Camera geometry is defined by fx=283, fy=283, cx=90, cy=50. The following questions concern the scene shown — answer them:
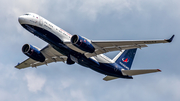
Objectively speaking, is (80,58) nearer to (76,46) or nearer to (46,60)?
(76,46)

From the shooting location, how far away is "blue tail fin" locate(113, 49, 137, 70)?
53359 mm

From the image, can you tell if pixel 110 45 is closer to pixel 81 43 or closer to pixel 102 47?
pixel 102 47

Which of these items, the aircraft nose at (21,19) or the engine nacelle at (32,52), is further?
the engine nacelle at (32,52)

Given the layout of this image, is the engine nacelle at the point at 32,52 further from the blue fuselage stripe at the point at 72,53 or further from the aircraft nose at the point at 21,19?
the aircraft nose at the point at 21,19

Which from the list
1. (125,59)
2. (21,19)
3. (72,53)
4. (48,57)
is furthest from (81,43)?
(125,59)

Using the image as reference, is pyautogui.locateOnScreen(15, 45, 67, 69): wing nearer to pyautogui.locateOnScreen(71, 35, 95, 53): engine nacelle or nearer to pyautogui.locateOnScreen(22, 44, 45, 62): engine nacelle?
pyautogui.locateOnScreen(22, 44, 45, 62): engine nacelle

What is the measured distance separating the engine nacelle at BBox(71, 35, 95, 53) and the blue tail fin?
10893 mm

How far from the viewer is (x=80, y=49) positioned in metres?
43.7

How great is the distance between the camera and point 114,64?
50750 mm

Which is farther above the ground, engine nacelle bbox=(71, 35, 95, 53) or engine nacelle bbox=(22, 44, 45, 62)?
engine nacelle bbox=(71, 35, 95, 53)

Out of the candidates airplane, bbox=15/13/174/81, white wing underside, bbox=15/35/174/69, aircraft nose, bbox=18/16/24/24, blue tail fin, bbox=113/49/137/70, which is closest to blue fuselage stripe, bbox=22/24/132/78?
airplane, bbox=15/13/174/81

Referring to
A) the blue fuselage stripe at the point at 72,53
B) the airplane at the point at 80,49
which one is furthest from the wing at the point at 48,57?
the blue fuselage stripe at the point at 72,53

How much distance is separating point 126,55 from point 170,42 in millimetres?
18958

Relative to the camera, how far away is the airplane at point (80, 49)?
43.0 metres
